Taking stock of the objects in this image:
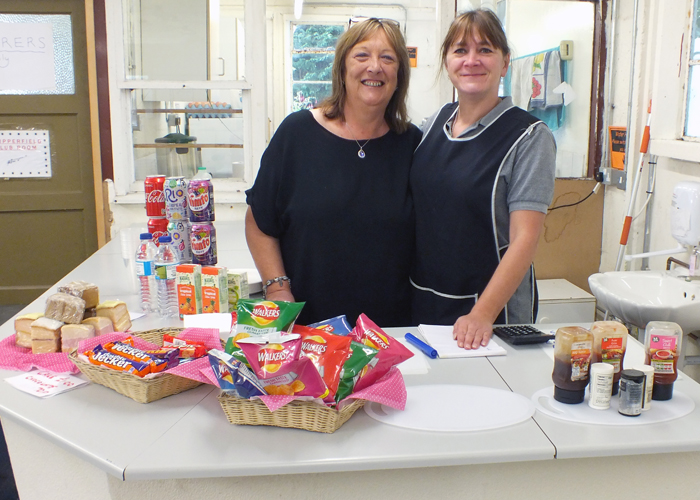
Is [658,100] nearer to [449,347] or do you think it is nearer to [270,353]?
[449,347]

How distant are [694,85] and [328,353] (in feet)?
7.61

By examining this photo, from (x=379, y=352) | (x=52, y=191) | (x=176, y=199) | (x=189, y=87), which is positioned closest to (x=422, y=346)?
(x=379, y=352)

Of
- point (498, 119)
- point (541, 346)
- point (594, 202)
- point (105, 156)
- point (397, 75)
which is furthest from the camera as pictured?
point (105, 156)

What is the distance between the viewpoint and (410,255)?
6.42 feet

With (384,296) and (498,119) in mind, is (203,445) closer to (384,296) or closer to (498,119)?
(384,296)

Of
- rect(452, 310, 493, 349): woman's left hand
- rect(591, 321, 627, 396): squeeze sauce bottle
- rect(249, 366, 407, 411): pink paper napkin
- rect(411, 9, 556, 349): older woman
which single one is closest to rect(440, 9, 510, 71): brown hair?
rect(411, 9, 556, 349): older woman

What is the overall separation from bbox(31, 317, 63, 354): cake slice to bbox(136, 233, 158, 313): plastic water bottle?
0.36 meters

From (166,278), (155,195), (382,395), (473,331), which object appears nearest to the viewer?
(382,395)

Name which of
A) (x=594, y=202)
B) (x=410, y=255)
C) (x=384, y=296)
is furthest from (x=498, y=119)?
(x=594, y=202)

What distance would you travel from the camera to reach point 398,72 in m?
1.94

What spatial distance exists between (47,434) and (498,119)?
4.37 ft

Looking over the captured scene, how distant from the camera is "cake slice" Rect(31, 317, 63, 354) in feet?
5.06

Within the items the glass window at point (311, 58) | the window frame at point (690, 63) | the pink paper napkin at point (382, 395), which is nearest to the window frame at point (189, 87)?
the window frame at point (690, 63)

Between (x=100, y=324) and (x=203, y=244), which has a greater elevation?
(x=203, y=244)
